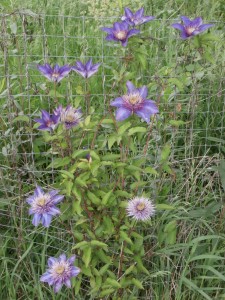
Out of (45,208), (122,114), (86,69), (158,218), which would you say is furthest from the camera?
(158,218)

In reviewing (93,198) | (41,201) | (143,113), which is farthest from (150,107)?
(41,201)

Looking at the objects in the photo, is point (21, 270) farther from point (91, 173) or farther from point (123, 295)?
point (91, 173)

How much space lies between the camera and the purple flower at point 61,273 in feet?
6.23

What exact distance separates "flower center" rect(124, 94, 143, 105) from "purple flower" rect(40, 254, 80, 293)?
0.57 metres

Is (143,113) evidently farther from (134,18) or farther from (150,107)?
(134,18)

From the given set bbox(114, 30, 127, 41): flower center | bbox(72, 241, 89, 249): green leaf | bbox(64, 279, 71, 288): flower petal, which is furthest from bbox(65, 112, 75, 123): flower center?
Result: bbox(64, 279, 71, 288): flower petal

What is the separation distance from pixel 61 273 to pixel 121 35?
839 millimetres

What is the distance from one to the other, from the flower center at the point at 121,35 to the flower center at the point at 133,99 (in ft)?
0.78

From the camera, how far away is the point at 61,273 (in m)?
1.90

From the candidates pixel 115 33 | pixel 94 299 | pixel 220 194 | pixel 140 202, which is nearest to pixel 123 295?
pixel 94 299

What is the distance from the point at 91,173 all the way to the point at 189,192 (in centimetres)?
58

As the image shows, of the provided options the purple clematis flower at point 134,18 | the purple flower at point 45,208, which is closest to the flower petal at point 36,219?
the purple flower at point 45,208

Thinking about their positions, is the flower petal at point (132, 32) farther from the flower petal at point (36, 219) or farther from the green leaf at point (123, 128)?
the flower petal at point (36, 219)

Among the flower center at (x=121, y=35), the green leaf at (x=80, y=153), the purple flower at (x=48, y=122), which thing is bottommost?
the green leaf at (x=80, y=153)
